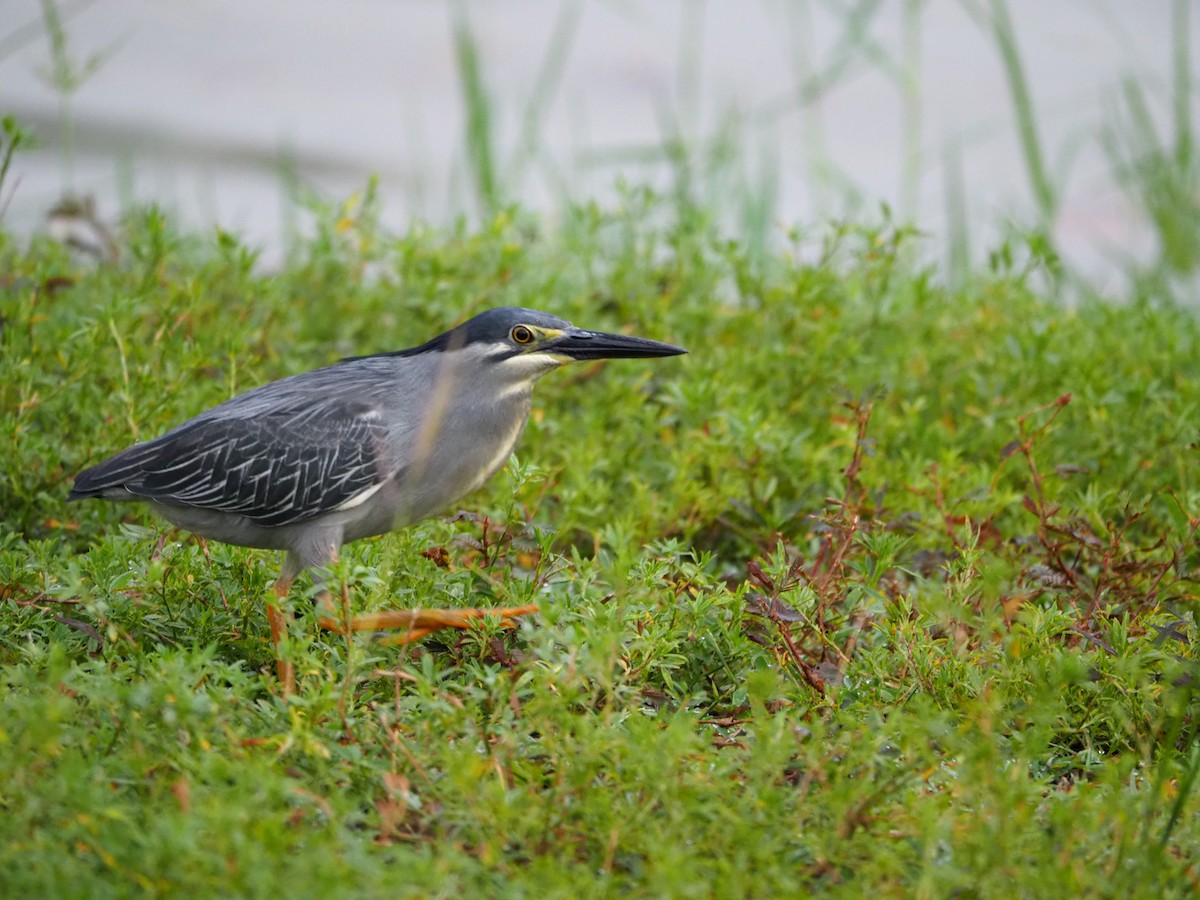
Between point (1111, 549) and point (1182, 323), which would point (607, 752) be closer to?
A: point (1111, 549)

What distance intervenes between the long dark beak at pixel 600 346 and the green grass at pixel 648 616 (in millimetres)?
372

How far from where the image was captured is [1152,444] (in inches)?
195

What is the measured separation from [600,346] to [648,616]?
3.62 ft

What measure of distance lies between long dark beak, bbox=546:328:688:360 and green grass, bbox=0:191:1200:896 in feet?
1.22

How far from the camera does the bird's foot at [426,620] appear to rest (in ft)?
10.9

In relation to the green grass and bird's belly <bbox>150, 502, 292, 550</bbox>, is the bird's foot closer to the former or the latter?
the green grass

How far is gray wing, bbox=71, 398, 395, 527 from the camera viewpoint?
4020mm

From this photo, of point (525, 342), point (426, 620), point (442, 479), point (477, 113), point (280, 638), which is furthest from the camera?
point (477, 113)

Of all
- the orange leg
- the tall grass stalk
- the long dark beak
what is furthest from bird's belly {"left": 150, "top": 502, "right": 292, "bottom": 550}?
the tall grass stalk

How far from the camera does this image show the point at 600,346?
4.29m

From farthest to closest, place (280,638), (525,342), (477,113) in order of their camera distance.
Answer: (477,113), (525,342), (280,638)

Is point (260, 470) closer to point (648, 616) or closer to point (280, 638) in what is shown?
point (280, 638)

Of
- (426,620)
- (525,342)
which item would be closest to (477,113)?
(525,342)

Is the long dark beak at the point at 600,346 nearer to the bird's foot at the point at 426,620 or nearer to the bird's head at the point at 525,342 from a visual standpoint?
the bird's head at the point at 525,342
